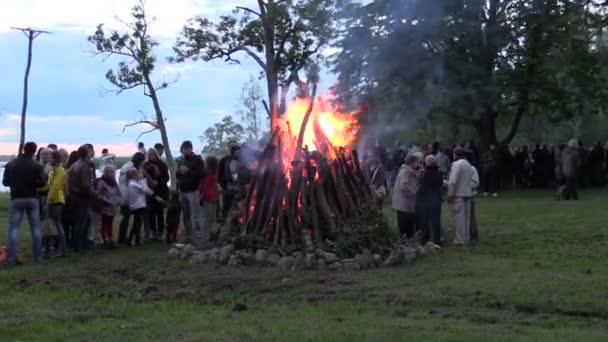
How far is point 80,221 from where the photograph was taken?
43.6 ft

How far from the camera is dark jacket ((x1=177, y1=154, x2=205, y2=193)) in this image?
1404 centimetres

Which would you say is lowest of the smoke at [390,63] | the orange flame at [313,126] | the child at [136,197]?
the child at [136,197]

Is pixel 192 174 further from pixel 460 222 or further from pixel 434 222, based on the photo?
pixel 460 222

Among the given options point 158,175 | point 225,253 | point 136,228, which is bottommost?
point 225,253

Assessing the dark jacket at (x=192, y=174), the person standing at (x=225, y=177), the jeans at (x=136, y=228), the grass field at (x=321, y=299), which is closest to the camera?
the grass field at (x=321, y=299)

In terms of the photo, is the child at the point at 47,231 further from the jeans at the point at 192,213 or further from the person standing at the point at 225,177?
the person standing at the point at 225,177

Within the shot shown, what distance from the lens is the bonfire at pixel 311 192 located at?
12148mm

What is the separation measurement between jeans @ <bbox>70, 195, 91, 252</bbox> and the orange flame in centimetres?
340

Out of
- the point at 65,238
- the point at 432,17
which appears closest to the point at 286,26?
the point at 432,17

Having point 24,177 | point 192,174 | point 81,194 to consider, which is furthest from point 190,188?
point 24,177

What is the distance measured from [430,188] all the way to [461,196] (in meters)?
0.75

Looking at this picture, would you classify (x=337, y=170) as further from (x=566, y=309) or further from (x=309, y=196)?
(x=566, y=309)

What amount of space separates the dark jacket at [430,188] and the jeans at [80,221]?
554 centimetres

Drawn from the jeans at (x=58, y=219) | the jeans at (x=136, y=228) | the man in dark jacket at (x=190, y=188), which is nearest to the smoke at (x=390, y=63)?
the man in dark jacket at (x=190, y=188)
